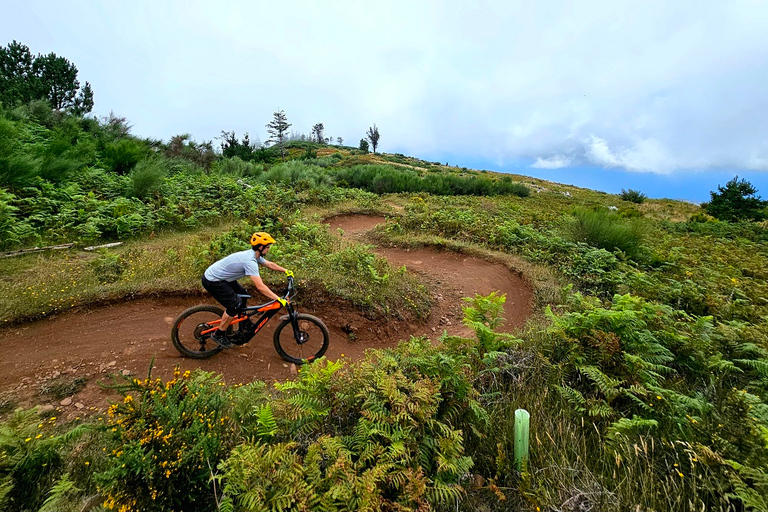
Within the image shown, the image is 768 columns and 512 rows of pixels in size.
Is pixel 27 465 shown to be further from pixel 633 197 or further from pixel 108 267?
pixel 633 197

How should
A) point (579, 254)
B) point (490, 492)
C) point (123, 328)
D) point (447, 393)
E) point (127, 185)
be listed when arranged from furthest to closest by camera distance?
point (127, 185), point (579, 254), point (123, 328), point (447, 393), point (490, 492)

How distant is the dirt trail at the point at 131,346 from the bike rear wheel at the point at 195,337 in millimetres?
137

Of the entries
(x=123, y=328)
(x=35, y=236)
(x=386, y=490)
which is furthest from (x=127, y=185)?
(x=386, y=490)

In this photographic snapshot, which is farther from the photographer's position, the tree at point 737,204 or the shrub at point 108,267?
the tree at point 737,204

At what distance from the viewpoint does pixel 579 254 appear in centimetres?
885

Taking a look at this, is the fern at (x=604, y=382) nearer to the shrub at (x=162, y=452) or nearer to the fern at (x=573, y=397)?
the fern at (x=573, y=397)

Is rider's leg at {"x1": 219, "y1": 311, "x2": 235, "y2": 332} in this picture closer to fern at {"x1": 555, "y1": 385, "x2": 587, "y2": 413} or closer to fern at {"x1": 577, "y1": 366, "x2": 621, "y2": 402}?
fern at {"x1": 555, "y1": 385, "x2": 587, "y2": 413}

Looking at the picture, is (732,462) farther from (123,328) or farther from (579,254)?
(579,254)

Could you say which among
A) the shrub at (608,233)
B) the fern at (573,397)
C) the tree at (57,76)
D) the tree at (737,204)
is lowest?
the fern at (573,397)

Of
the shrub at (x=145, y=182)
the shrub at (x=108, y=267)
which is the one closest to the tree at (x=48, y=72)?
the shrub at (x=145, y=182)

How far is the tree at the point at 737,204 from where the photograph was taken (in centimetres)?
1788

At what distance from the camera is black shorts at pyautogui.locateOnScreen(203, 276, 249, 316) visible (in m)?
4.62

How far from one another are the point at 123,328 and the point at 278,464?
499cm

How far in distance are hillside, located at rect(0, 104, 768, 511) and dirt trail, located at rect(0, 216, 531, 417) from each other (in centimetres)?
4
